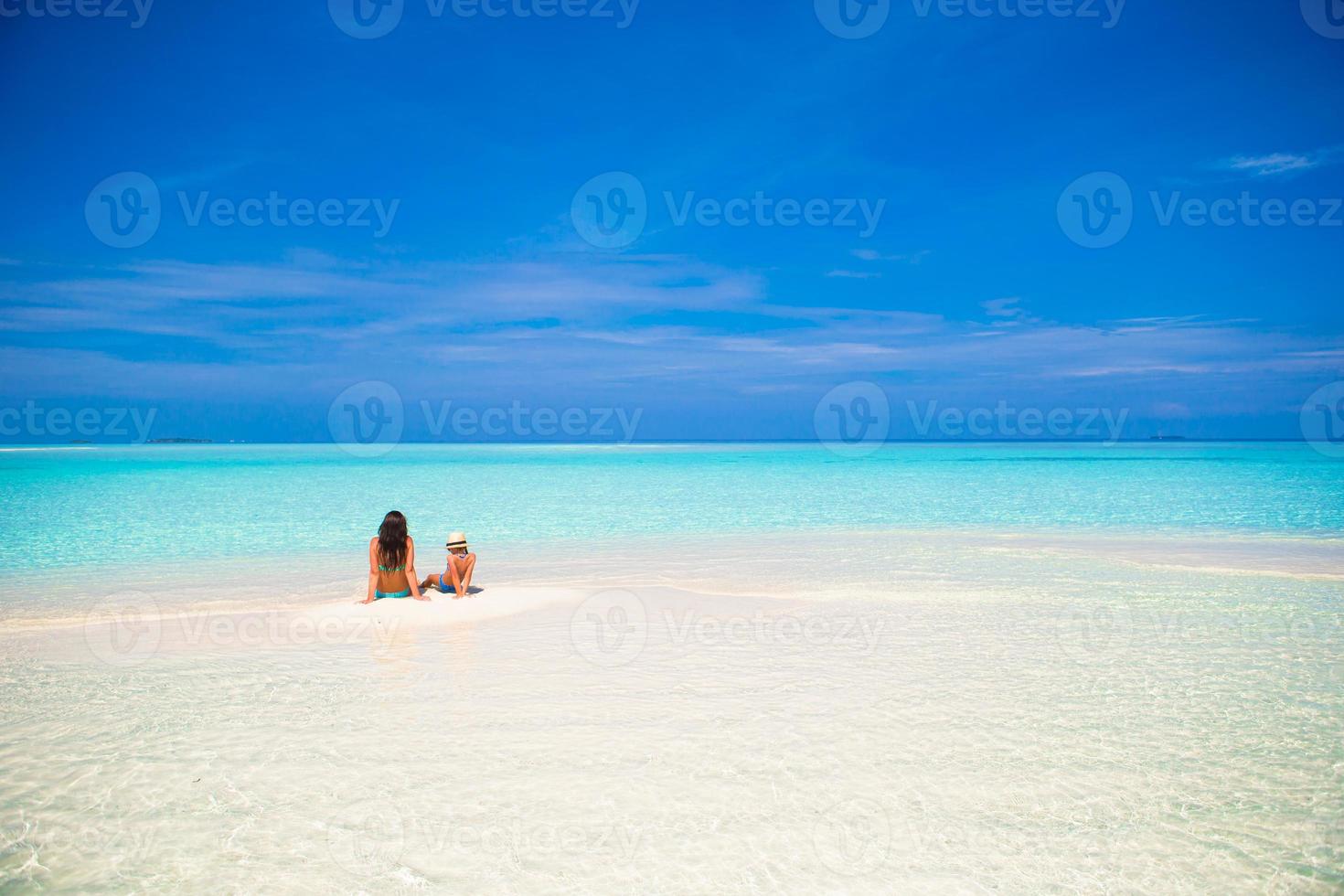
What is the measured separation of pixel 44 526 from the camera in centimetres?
1712

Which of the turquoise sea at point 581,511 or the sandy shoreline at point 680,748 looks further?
the turquoise sea at point 581,511

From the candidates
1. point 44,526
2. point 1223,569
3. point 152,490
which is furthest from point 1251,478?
point 152,490

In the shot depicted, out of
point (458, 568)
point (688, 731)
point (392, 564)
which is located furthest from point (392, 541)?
point (688, 731)

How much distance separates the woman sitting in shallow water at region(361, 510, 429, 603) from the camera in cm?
853

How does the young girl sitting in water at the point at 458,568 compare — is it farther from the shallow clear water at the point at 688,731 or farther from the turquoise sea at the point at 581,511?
the turquoise sea at the point at 581,511

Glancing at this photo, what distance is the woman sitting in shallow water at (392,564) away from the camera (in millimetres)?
8531

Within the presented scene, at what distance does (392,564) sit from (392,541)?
0.38 m

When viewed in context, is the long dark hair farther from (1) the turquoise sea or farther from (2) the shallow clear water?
(1) the turquoise sea

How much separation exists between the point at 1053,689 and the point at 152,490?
34.4 meters

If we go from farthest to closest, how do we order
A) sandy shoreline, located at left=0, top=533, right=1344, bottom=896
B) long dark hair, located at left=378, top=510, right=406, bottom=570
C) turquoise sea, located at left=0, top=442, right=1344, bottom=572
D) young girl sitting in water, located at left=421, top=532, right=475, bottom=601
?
turquoise sea, located at left=0, top=442, right=1344, bottom=572
young girl sitting in water, located at left=421, top=532, right=475, bottom=601
long dark hair, located at left=378, top=510, right=406, bottom=570
sandy shoreline, located at left=0, top=533, right=1344, bottom=896

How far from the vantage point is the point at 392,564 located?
8.82m

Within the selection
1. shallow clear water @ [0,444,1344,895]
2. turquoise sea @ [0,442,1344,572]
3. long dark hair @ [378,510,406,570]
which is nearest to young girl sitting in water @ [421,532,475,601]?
shallow clear water @ [0,444,1344,895]

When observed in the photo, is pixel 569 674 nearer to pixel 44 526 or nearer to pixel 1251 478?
pixel 44 526

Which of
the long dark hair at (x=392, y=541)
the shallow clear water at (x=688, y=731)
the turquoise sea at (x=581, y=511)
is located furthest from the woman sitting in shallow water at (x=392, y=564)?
the turquoise sea at (x=581, y=511)
